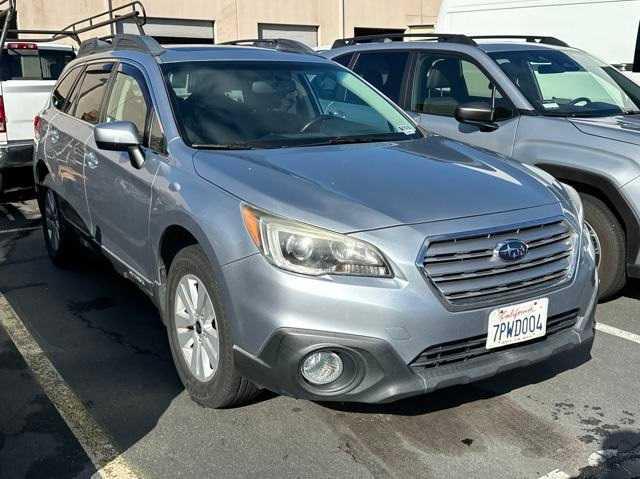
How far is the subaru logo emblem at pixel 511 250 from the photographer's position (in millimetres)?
3012

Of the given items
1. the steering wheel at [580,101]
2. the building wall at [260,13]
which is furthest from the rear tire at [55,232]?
the building wall at [260,13]

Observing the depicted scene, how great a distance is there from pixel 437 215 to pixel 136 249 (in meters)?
1.79

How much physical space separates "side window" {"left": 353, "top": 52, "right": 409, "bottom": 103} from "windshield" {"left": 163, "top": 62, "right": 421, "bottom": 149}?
5.13 ft

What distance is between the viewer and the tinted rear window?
9.49 meters

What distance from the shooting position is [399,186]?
3219 millimetres

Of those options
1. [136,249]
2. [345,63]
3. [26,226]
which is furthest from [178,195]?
[26,226]

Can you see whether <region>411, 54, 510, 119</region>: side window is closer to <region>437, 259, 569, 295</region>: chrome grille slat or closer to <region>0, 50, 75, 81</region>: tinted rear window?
<region>437, 259, 569, 295</region>: chrome grille slat

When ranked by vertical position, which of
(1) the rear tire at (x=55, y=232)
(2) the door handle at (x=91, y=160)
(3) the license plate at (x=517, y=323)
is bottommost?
(1) the rear tire at (x=55, y=232)

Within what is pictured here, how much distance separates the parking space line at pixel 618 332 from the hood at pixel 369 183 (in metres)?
1.41

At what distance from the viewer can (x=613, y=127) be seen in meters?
4.79

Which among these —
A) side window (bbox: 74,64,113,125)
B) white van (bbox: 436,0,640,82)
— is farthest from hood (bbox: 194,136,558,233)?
white van (bbox: 436,0,640,82)

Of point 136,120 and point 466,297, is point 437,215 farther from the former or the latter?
point 136,120

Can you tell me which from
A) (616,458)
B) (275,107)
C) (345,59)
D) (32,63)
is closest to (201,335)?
(275,107)

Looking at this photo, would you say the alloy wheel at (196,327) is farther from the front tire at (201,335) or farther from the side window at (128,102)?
the side window at (128,102)
